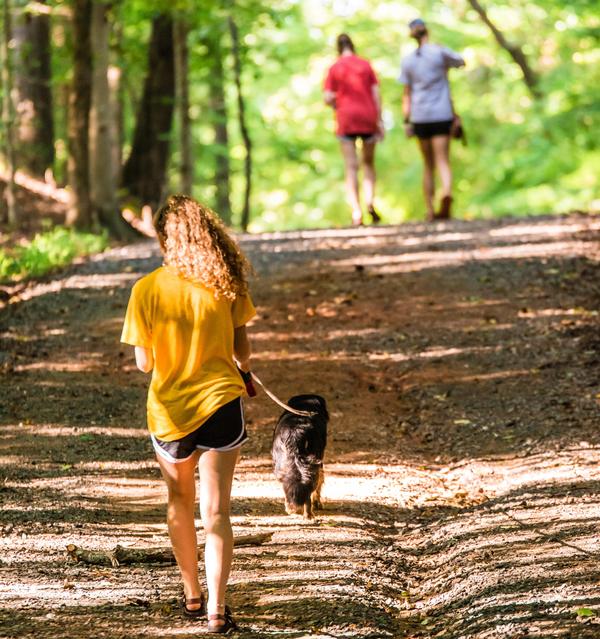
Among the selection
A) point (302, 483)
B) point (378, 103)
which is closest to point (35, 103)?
point (378, 103)

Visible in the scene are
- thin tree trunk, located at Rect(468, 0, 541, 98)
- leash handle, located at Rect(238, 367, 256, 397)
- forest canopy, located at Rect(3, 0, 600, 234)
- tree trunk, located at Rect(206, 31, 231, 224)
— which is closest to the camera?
leash handle, located at Rect(238, 367, 256, 397)

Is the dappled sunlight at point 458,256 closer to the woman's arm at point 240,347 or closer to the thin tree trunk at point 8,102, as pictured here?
the thin tree trunk at point 8,102

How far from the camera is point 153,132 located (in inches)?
878

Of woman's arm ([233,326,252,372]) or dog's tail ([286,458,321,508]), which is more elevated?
woman's arm ([233,326,252,372])

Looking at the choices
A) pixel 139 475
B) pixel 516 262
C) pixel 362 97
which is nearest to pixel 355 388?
pixel 139 475

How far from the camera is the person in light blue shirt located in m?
15.4

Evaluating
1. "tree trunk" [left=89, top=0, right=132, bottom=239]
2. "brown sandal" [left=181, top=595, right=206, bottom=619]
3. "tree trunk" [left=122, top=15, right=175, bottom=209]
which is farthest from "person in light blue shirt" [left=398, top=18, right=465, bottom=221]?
"brown sandal" [left=181, top=595, right=206, bottom=619]

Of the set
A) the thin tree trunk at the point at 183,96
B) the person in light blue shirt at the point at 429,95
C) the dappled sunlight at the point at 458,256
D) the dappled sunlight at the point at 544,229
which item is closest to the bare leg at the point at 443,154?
the person in light blue shirt at the point at 429,95

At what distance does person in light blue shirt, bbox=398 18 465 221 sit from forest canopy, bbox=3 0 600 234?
4.67 m

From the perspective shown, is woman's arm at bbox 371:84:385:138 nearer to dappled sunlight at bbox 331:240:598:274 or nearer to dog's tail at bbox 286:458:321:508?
dappled sunlight at bbox 331:240:598:274

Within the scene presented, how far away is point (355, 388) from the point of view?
962 centimetres

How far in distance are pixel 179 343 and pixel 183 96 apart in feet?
55.1

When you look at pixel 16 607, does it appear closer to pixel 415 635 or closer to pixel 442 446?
pixel 415 635

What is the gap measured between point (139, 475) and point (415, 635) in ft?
9.78
